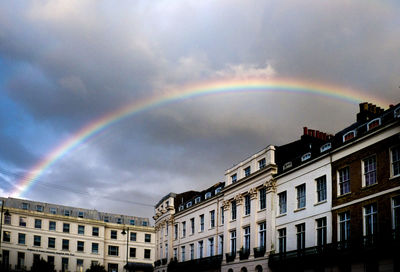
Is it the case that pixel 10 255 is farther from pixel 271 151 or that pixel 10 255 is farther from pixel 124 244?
pixel 271 151

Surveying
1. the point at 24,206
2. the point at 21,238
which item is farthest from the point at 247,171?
the point at 24,206

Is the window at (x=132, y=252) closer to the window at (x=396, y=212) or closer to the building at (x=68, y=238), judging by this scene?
the building at (x=68, y=238)

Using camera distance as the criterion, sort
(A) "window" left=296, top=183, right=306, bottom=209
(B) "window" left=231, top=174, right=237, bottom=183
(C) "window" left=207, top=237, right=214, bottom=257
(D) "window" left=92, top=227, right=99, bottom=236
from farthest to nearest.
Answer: (D) "window" left=92, top=227, right=99, bottom=236
(C) "window" left=207, top=237, right=214, bottom=257
(B) "window" left=231, top=174, right=237, bottom=183
(A) "window" left=296, top=183, right=306, bottom=209

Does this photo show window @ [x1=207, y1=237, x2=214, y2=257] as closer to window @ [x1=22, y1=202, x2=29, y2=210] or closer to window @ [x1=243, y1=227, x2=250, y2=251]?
window @ [x1=243, y1=227, x2=250, y2=251]

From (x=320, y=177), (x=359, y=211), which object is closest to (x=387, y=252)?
(x=359, y=211)

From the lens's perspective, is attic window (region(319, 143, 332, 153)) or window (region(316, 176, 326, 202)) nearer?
window (region(316, 176, 326, 202))

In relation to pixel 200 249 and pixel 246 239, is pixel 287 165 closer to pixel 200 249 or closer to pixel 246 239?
pixel 246 239

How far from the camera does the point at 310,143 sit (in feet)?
173

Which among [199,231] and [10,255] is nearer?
[199,231]

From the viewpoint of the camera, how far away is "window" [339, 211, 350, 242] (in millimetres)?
Answer: 37281

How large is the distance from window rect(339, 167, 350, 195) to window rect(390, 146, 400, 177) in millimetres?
5034

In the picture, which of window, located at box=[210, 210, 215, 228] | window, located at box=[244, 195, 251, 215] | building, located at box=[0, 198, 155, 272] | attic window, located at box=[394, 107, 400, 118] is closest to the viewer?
attic window, located at box=[394, 107, 400, 118]

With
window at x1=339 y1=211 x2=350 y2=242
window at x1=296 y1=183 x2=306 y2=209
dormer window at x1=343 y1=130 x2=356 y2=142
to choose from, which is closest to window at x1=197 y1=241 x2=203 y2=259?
window at x1=296 y1=183 x2=306 y2=209

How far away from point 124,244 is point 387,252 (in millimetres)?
78287
